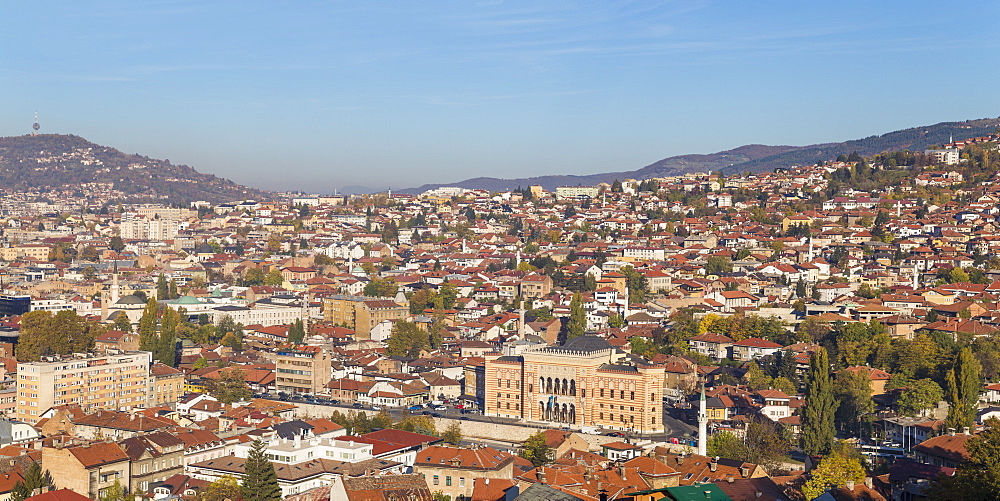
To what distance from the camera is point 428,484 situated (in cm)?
3003

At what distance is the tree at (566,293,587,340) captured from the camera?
182 feet

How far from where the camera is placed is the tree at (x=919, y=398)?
40.3 meters

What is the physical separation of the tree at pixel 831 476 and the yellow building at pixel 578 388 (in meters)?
12.8

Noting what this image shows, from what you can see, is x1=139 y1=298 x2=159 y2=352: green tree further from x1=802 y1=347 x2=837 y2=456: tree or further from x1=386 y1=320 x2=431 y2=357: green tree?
x1=802 y1=347 x2=837 y2=456: tree

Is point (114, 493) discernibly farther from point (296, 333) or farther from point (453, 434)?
point (296, 333)

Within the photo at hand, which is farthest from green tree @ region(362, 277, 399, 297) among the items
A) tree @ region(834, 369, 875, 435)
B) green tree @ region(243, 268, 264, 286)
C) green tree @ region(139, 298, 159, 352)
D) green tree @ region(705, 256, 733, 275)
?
tree @ region(834, 369, 875, 435)

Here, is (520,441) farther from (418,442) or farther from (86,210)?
(86,210)

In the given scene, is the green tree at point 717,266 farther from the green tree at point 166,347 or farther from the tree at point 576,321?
the green tree at point 166,347

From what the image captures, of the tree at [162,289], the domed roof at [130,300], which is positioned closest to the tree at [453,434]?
the domed roof at [130,300]

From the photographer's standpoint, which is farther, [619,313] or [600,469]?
[619,313]

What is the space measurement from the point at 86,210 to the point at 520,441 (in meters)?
111

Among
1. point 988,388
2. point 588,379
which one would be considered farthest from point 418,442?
point 988,388

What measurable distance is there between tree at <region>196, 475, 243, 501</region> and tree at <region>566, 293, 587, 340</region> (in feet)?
89.2

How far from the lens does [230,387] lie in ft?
145
